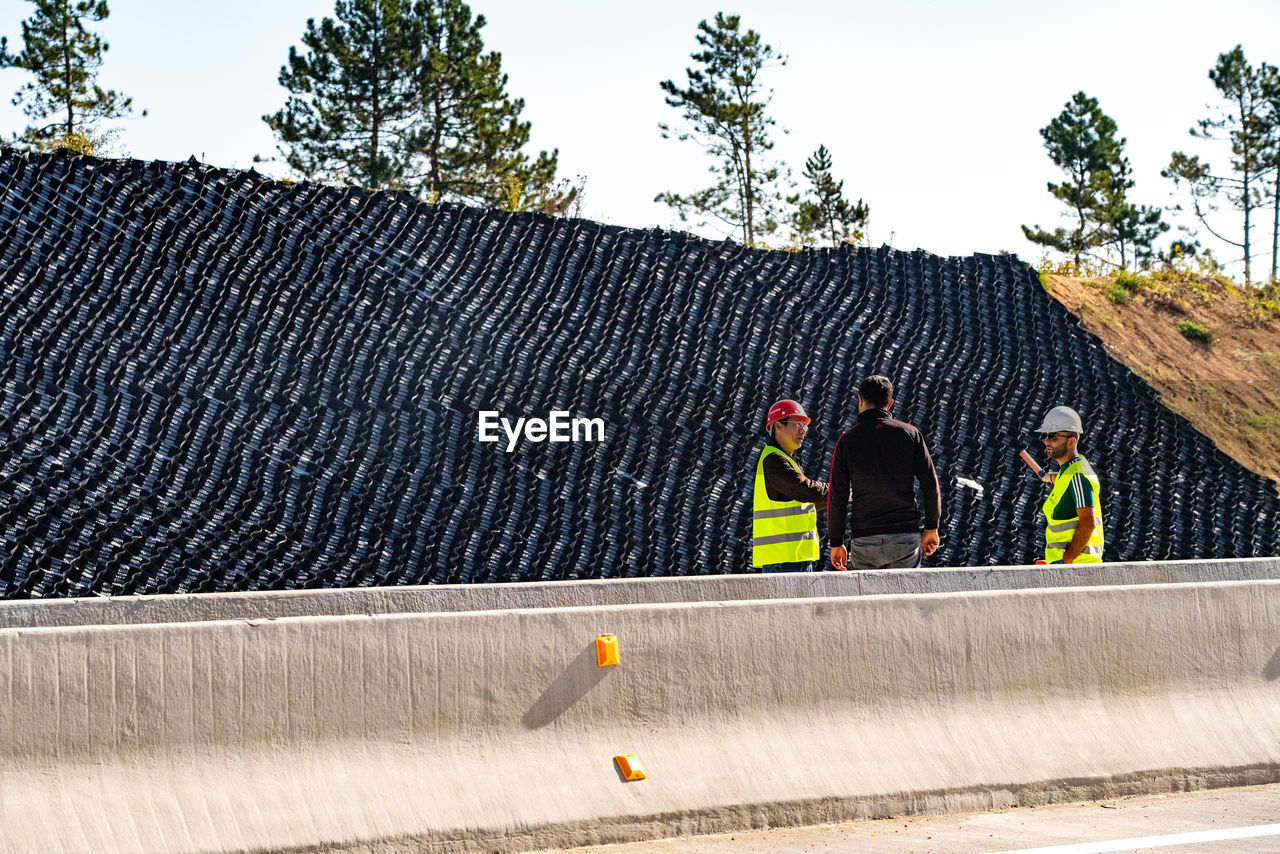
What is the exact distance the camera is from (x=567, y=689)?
18.1ft

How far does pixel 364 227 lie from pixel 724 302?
3742 mm

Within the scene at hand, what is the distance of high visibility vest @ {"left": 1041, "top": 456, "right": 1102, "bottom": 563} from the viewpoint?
8438mm

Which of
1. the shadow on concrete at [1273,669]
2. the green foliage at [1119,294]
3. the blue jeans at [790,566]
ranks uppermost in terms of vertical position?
the green foliage at [1119,294]

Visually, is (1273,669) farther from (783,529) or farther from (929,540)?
(783,529)

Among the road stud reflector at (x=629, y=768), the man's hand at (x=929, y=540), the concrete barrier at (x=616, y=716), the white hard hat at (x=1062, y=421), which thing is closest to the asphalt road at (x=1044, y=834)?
the concrete barrier at (x=616, y=716)

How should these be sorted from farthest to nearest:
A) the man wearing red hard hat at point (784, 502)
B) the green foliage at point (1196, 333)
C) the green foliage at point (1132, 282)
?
the green foliage at point (1132, 282) < the green foliage at point (1196, 333) < the man wearing red hard hat at point (784, 502)

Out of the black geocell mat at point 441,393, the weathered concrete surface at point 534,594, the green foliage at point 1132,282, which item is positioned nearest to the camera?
the weathered concrete surface at point 534,594

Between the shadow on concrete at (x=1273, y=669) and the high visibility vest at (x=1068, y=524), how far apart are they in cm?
168

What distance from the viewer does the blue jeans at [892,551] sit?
779cm

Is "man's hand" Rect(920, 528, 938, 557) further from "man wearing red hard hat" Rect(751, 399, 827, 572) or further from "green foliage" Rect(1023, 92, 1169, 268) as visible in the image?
"green foliage" Rect(1023, 92, 1169, 268)

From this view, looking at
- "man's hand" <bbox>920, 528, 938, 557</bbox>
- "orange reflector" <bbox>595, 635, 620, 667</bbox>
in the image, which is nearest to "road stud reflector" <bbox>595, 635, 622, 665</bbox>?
"orange reflector" <bbox>595, 635, 620, 667</bbox>

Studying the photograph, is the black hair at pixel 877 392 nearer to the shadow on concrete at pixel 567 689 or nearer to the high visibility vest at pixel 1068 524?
the high visibility vest at pixel 1068 524

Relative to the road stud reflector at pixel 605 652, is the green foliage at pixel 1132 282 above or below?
above

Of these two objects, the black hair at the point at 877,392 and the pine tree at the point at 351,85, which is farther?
the pine tree at the point at 351,85
